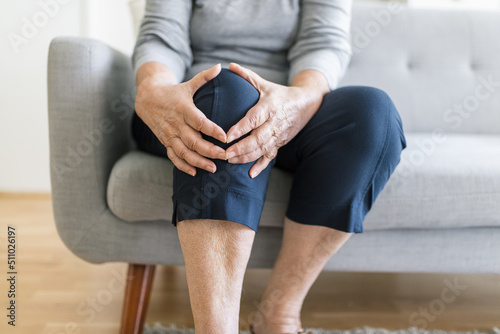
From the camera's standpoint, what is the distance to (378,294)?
109 cm

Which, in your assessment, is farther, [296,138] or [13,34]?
[13,34]

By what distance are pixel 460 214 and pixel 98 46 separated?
77 centimetres

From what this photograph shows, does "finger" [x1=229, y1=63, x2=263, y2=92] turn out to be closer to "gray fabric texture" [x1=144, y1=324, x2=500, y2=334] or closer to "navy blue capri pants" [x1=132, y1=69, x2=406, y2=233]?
"navy blue capri pants" [x1=132, y1=69, x2=406, y2=233]

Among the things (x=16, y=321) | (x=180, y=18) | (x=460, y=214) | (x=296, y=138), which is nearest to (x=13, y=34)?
(x=180, y=18)

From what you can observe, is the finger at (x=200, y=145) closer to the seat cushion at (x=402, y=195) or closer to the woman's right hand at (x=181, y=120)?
the woman's right hand at (x=181, y=120)

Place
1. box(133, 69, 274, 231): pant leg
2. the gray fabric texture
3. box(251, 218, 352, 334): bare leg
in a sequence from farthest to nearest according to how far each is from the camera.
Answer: the gray fabric texture, box(251, 218, 352, 334): bare leg, box(133, 69, 274, 231): pant leg

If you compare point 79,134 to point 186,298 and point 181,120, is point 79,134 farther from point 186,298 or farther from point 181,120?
point 186,298

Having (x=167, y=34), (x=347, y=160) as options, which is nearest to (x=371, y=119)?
(x=347, y=160)

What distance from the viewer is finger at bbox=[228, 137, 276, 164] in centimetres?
58

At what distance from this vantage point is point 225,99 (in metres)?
0.60

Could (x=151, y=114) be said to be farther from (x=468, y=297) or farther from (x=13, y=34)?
(x=13, y=34)

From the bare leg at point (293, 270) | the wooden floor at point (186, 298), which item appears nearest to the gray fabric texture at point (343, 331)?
the wooden floor at point (186, 298)

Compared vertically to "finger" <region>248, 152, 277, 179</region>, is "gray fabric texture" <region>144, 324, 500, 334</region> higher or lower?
lower

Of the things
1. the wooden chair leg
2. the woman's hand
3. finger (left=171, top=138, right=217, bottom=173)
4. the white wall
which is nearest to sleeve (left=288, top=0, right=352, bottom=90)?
the woman's hand
